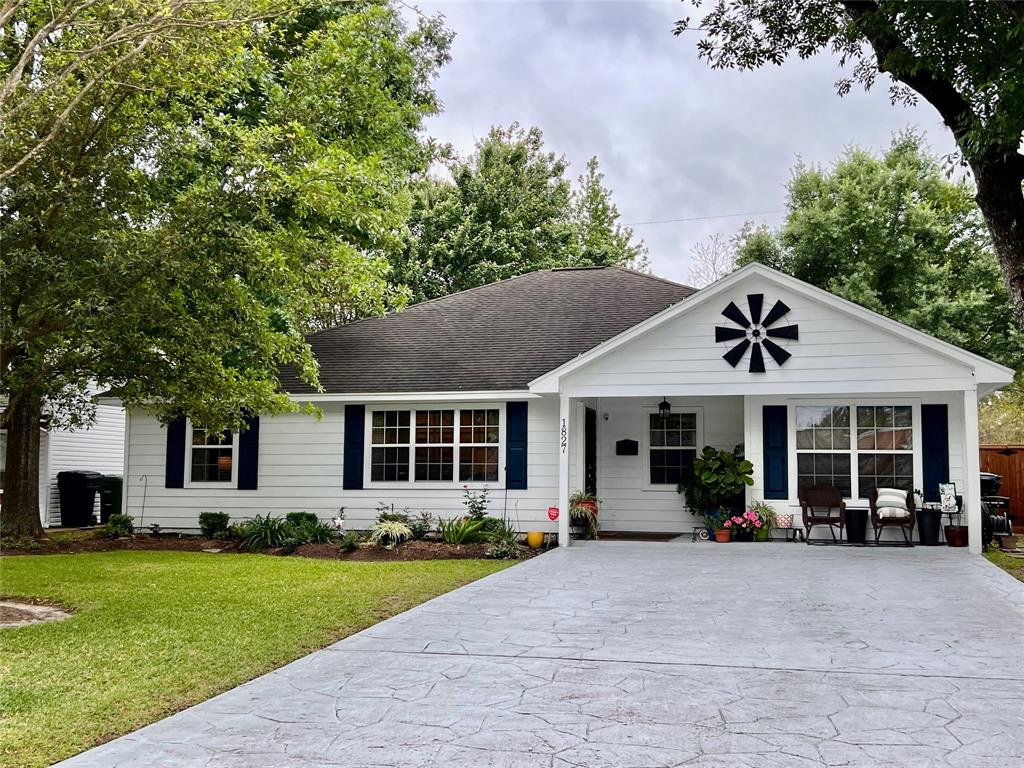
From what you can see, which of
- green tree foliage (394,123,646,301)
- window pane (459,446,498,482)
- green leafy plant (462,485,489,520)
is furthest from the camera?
green tree foliage (394,123,646,301)

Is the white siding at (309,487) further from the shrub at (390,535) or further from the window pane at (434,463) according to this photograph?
the shrub at (390,535)

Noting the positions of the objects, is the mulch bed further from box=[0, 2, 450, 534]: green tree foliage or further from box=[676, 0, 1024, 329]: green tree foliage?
box=[676, 0, 1024, 329]: green tree foliage

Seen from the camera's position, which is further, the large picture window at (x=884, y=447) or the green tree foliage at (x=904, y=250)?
the green tree foliage at (x=904, y=250)

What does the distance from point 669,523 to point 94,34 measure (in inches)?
426

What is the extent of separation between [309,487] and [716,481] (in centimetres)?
672

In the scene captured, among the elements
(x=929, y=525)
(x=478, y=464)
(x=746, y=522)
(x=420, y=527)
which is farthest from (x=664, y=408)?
(x=420, y=527)

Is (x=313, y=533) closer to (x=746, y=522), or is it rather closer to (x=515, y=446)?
(x=515, y=446)

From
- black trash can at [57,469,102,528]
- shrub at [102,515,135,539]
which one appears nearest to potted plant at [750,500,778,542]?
shrub at [102,515,135,539]

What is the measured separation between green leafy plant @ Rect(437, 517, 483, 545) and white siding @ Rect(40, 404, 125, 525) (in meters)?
8.44

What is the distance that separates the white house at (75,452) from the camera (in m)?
18.0

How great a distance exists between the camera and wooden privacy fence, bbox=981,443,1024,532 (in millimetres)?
17859

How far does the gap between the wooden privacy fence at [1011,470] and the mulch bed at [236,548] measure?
11.3 meters

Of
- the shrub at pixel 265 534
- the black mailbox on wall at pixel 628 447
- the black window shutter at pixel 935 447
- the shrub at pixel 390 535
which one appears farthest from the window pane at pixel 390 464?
the black window shutter at pixel 935 447

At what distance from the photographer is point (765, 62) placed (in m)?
10.8
